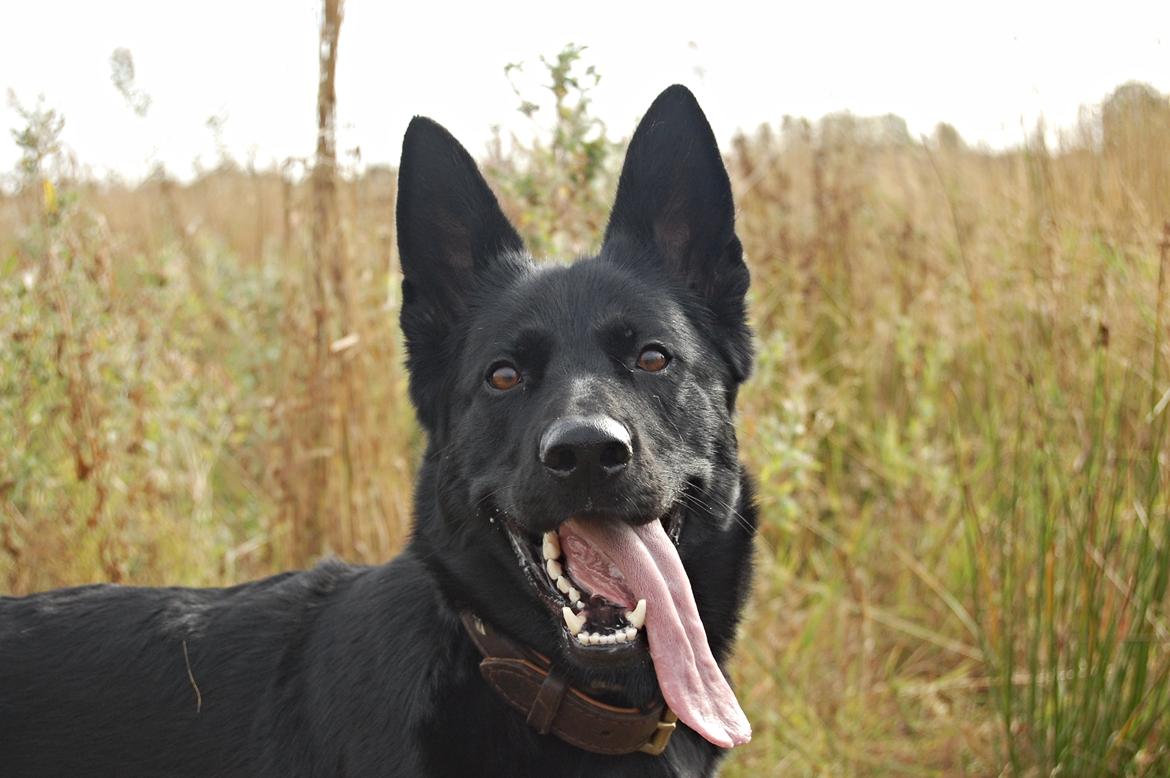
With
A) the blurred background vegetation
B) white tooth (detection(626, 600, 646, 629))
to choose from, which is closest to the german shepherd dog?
white tooth (detection(626, 600, 646, 629))

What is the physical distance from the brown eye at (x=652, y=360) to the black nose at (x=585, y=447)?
36 cm

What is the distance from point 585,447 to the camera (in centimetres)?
206

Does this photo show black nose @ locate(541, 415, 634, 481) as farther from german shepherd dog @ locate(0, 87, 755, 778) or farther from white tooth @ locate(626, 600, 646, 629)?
white tooth @ locate(626, 600, 646, 629)

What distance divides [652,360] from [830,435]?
8.67ft

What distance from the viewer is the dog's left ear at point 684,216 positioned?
8.52 feet

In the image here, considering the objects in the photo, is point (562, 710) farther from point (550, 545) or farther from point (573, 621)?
point (550, 545)

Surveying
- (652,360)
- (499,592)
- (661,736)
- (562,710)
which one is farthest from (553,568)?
(652,360)

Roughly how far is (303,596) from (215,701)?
294 mm

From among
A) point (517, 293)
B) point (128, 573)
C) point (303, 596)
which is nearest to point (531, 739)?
point (303, 596)

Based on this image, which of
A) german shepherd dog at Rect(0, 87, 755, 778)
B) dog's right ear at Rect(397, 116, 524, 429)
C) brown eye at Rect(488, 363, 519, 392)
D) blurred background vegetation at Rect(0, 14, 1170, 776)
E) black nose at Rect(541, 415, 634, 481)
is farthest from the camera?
blurred background vegetation at Rect(0, 14, 1170, 776)

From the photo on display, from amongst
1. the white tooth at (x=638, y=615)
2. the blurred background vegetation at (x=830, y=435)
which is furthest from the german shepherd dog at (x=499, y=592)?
the blurred background vegetation at (x=830, y=435)

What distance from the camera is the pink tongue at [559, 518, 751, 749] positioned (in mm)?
2137

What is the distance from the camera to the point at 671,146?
263 cm

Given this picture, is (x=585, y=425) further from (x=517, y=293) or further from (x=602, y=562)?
(x=517, y=293)
